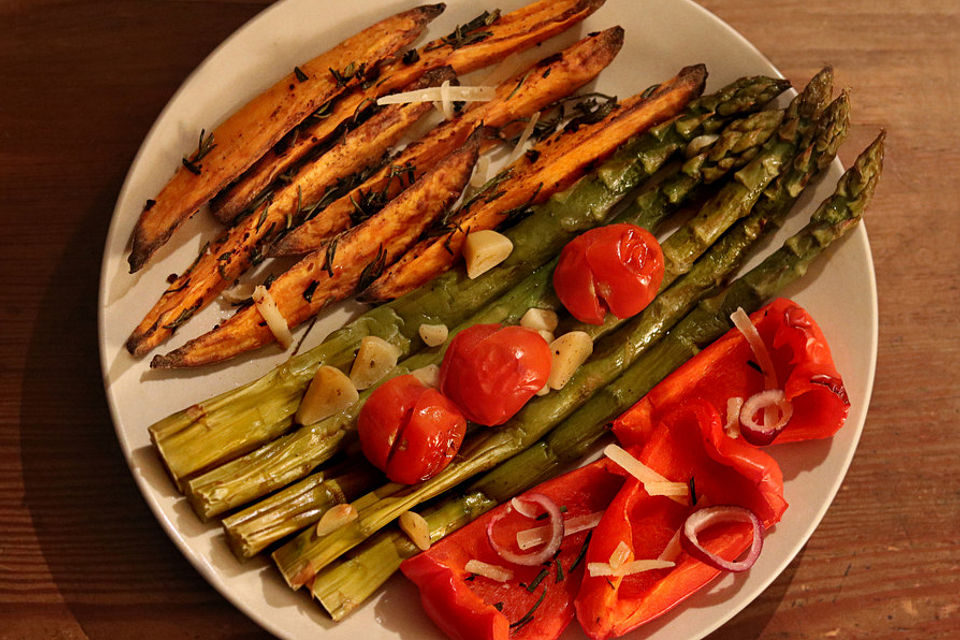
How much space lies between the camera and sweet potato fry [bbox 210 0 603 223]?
3.24m

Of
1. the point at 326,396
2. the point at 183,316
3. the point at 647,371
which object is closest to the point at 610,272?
the point at 647,371

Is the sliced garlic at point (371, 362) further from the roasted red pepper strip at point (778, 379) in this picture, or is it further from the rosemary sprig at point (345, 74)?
the rosemary sprig at point (345, 74)

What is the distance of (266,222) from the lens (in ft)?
10.6

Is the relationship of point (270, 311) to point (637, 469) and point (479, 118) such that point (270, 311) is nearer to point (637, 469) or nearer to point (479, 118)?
point (479, 118)

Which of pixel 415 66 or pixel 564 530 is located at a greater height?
pixel 415 66

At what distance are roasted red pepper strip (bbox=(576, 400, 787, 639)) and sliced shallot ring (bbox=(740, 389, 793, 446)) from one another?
7 centimetres

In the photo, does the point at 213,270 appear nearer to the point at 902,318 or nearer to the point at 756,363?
the point at 756,363

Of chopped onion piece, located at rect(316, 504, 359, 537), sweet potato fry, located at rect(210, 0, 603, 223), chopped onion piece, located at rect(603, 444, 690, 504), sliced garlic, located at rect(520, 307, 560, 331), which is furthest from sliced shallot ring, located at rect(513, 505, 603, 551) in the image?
sweet potato fry, located at rect(210, 0, 603, 223)

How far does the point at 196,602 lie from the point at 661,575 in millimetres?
1794

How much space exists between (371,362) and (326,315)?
1.15 feet

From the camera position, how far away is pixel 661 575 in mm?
3000

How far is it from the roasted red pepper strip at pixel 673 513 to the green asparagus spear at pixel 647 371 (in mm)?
214

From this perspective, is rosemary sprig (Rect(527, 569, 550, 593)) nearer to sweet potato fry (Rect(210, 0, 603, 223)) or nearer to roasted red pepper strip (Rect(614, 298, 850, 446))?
roasted red pepper strip (Rect(614, 298, 850, 446))

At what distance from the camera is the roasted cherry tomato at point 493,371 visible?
2.99 meters
